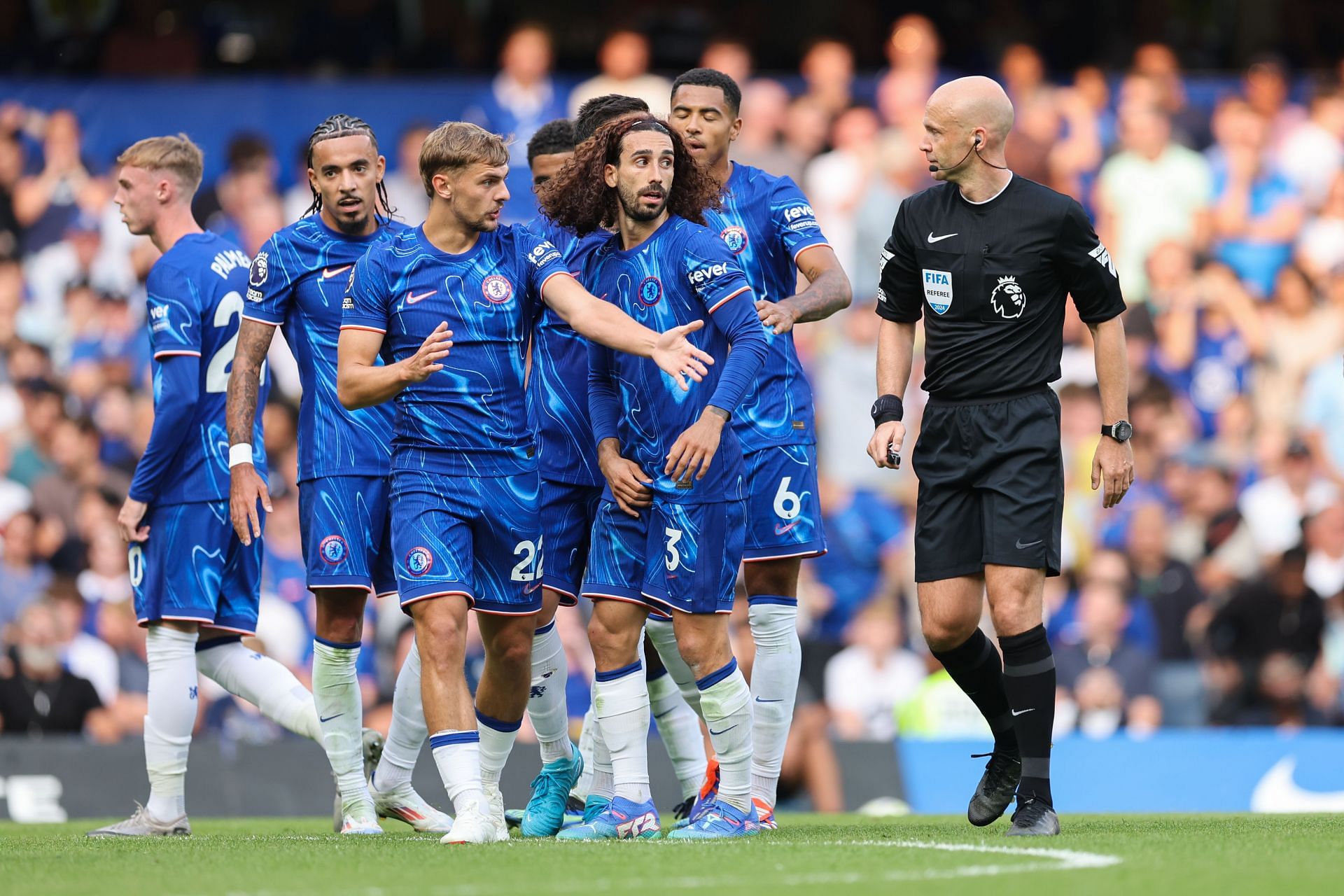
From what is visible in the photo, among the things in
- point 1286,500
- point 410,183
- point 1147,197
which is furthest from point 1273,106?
point 410,183

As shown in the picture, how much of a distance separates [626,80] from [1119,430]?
9059mm

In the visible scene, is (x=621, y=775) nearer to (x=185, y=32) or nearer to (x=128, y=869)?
(x=128, y=869)

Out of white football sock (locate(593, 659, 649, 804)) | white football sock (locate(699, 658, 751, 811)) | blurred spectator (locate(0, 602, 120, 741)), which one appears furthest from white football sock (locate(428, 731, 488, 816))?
blurred spectator (locate(0, 602, 120, 741))

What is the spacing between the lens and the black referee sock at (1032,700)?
21.3 ft

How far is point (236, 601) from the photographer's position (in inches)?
305

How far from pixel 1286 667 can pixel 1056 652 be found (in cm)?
160

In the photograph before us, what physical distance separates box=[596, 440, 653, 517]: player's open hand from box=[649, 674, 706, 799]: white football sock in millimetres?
1262

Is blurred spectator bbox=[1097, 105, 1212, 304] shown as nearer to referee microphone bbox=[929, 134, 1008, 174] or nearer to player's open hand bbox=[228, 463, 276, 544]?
referee microphone bbox=[929, 134, 1008, 174]

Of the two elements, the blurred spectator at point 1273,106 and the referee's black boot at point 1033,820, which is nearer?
the referee's black boot at point 1033,820

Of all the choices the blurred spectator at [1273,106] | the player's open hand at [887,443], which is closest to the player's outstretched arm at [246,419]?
the player's open hand at [887,443]

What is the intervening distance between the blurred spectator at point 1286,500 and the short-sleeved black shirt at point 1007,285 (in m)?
7.67

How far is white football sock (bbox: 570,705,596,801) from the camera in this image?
316 inches

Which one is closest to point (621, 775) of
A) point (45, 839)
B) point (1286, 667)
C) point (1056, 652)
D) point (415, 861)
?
point (415, 861)

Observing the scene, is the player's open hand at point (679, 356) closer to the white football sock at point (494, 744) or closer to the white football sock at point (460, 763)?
the white football sock at point (460, 763)
